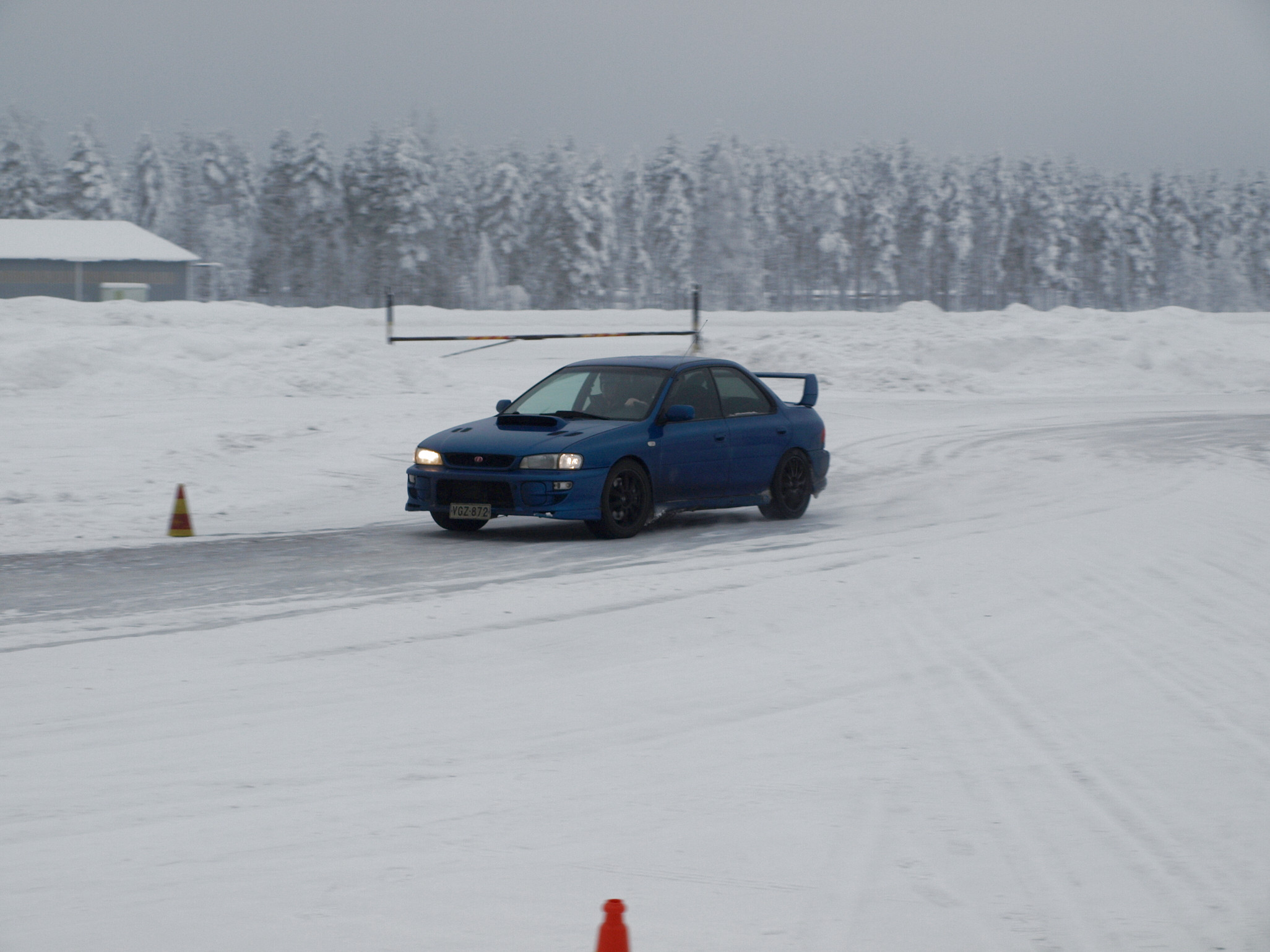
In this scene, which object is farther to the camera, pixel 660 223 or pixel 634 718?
pixel 660 223

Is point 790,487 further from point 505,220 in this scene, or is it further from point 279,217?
point 279,217

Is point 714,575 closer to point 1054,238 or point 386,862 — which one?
point 386,862

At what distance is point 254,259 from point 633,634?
119 m

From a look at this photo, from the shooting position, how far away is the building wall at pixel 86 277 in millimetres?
68562

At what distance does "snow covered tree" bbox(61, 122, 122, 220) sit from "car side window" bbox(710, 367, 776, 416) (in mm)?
98429

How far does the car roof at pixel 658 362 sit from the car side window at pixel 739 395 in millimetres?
101

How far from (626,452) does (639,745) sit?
19.2 ft

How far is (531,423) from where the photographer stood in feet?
38.4

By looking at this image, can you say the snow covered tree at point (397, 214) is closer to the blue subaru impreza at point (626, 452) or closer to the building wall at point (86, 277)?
the building wall at point (86, 277)

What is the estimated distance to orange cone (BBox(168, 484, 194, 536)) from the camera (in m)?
11.6

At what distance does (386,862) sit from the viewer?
440 centimetres

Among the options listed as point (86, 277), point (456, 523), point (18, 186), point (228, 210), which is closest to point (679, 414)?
point (456, 523)

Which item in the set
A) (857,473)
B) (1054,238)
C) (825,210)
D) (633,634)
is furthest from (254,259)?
(633,634)

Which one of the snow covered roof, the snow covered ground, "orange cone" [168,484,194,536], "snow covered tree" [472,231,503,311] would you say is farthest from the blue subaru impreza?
"snow covered tree" [472,231,503,311]
